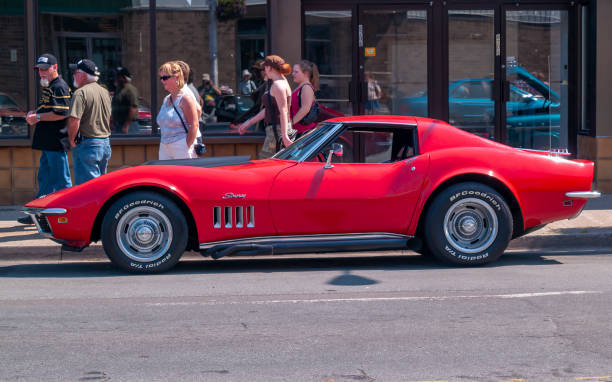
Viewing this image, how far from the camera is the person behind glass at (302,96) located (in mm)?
10281

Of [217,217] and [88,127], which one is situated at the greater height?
[88,127]

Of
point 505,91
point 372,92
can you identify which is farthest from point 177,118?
point 505,91

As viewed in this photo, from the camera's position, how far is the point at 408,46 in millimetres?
12961

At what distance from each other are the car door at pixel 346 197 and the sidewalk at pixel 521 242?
1794 millimetres

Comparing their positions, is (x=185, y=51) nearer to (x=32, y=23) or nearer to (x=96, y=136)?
(x=32, y=23)

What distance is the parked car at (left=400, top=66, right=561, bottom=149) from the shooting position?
42.8 feet

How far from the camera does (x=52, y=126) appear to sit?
10023mm

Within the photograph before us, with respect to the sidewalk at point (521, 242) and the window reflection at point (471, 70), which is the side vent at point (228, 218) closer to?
the sidewalk at point (521, 242)

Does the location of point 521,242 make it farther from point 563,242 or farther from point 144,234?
point 144,234

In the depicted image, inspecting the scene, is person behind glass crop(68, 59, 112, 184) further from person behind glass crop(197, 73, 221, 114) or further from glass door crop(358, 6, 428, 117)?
glass door crop(358, 6, 428, 117)

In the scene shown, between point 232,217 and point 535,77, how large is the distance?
22.6 ft

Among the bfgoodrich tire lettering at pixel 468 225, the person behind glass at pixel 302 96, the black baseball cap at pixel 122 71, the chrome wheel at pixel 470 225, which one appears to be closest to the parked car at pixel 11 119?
the black baseball cap at pixel 122 71

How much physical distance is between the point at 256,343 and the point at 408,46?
8.30m

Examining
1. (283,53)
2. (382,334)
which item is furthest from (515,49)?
(382,334)
